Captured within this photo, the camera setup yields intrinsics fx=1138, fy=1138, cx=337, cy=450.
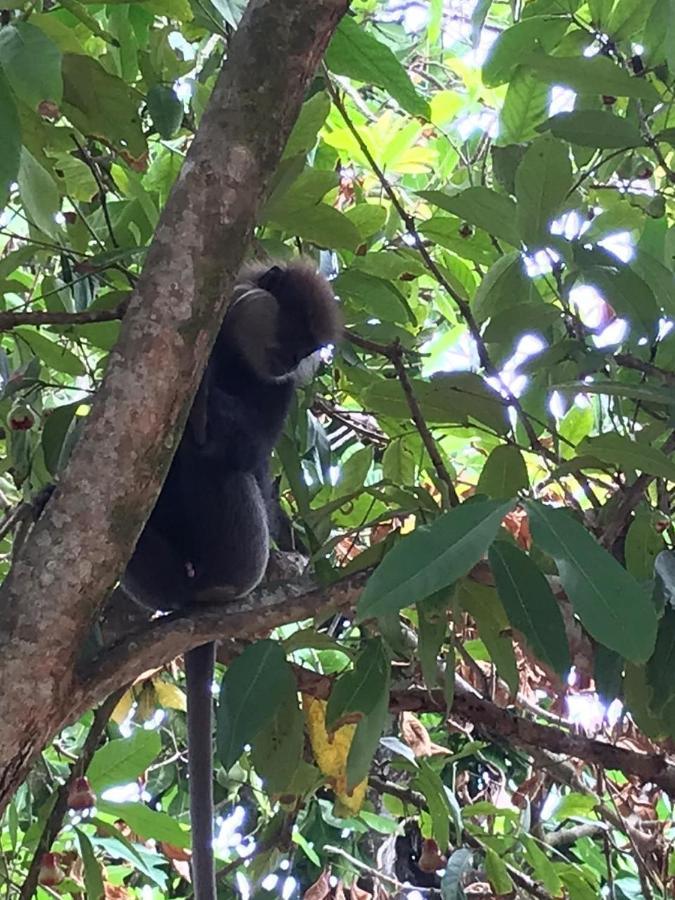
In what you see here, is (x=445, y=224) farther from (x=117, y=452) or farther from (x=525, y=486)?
(x=117, y=452)

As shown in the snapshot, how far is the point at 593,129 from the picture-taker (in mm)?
1330

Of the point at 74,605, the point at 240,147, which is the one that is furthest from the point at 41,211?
the point at 74,605

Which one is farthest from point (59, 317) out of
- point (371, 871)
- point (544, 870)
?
point (371, 871)

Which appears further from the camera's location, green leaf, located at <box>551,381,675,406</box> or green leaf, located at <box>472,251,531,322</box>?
green leaf, located at <box>472,251,531,322</box>

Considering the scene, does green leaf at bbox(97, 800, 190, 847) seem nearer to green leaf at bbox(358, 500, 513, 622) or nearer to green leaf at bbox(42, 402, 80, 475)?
green leaf at bbox(42, 402, 80, 475)

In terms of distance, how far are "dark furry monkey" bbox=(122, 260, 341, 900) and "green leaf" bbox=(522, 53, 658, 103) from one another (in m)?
0.94

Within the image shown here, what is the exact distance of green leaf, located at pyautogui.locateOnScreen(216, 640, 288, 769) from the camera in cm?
125

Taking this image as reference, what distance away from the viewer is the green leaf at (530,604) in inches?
43.8

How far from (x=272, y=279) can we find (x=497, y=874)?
1.31 metres

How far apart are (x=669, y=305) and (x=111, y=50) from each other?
1.08m

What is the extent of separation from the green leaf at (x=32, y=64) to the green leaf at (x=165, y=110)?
56 cm

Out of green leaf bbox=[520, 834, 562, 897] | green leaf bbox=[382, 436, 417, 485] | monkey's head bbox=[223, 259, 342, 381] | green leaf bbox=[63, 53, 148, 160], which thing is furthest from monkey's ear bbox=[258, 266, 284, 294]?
green leaf bbox=[520, 834, 562, 897]

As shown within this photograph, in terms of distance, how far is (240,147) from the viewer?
4.00 feet

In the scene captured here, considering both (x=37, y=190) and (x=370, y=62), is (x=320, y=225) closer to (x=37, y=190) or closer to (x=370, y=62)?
(x=370, y=62)
